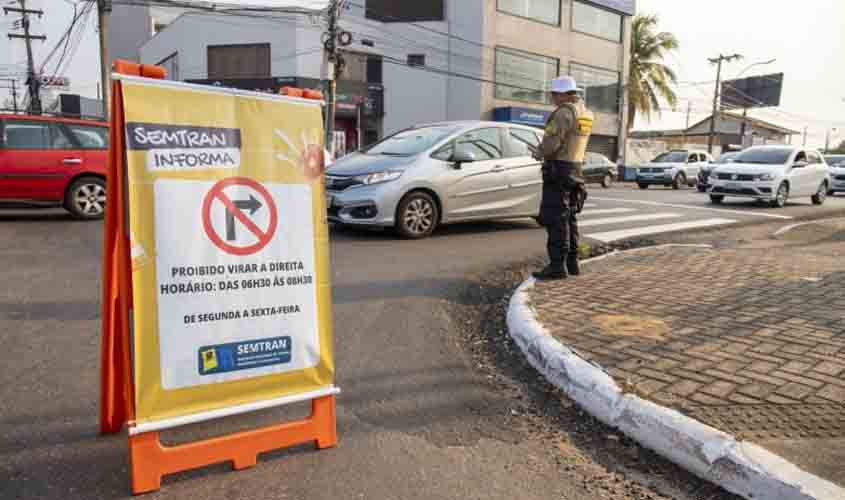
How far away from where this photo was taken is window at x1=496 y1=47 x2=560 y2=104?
32594mm

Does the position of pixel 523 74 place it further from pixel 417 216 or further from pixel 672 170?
pixel 417 216

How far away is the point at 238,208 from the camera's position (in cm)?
262

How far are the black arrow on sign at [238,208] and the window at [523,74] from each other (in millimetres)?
31252

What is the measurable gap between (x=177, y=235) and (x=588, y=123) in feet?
13.5

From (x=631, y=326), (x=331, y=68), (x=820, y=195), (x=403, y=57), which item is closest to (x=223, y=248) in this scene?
(x=631, y=326)

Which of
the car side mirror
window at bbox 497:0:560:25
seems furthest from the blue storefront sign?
the car side mirror

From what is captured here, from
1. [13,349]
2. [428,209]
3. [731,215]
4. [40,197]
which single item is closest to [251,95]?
[13,349]

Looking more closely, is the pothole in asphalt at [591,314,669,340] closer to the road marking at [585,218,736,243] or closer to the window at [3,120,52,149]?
the road marking at [585,218,736,243]

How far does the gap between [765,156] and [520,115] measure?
17.7 m

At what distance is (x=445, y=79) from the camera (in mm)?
32406

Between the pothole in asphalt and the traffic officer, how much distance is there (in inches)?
49.6

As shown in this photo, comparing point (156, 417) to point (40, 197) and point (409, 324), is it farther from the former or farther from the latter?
point (40, 197)

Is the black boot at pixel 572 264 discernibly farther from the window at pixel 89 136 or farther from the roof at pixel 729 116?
the roof at pixel 729 116

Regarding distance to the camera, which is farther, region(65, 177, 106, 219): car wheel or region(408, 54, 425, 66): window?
region(408, 54, 425, 66): window
